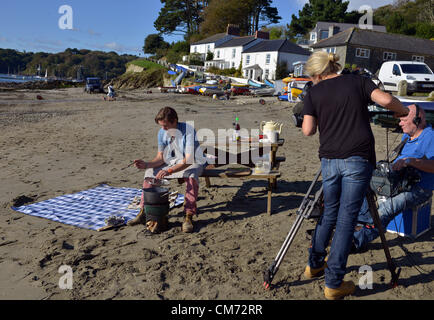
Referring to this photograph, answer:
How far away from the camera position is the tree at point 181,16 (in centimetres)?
7038

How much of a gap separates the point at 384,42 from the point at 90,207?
41.3m

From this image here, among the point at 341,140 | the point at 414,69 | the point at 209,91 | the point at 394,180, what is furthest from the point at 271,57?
the point at 341,140

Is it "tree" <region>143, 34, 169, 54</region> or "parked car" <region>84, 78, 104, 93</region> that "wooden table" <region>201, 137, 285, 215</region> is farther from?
"tree" <region>143, 34, 169, 54</region>

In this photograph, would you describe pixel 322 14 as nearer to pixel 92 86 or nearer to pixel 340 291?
pixel 92 86

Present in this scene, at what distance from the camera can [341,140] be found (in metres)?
2.70

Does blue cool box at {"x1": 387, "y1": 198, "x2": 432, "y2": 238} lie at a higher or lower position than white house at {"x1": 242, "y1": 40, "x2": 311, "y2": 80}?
lower

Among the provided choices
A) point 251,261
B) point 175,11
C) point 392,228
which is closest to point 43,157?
point 251,261

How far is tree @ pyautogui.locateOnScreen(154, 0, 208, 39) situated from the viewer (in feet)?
231

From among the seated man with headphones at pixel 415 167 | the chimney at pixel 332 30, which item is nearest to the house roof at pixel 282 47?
the chimney at pixel 332 30

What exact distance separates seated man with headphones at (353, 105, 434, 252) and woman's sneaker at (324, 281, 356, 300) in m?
0.97

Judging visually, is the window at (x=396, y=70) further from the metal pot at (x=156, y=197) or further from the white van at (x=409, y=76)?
the metal pot at (x=156, y=197)

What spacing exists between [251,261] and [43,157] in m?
6.77

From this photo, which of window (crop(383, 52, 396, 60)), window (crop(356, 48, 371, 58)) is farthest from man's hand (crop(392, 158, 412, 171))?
window (crop(383, 52, 396, 60))
